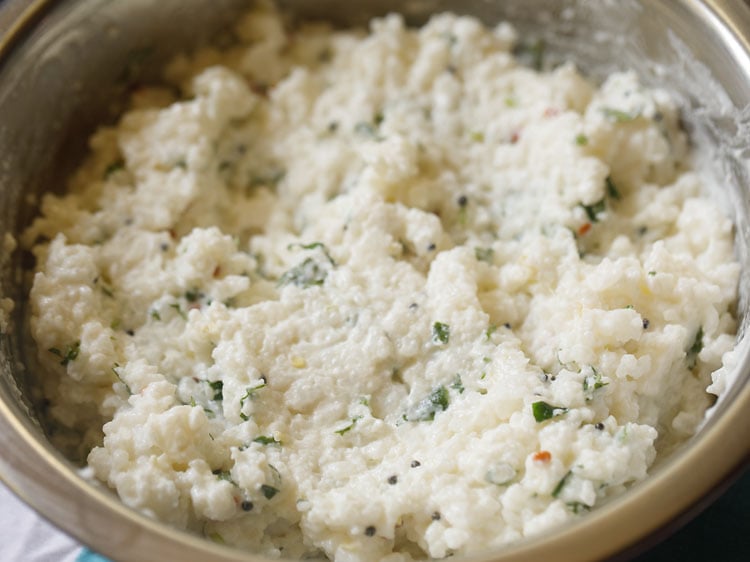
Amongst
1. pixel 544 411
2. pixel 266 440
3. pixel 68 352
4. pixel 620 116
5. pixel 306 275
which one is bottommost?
pixel 68 352

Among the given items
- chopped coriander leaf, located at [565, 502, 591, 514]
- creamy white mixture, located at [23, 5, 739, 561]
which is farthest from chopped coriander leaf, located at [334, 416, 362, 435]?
chopped coriander leaf, located at [565, 502, 591, 514]

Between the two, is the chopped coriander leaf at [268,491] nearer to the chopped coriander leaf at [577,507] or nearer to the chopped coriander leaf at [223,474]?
the chopped coriander leaf at [223,474]

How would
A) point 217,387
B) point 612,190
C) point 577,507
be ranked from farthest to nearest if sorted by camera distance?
point 612,190 → point 217,387 → point 577,507

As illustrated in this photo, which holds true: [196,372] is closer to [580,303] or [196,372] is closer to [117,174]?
[117,174]

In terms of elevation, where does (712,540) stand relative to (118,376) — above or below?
above

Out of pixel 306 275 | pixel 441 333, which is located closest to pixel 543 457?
pixel 441 333

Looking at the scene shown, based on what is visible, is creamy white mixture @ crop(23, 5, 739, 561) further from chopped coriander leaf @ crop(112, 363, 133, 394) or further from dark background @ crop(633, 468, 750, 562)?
dark background @ crop(633, 468, 750, 562)

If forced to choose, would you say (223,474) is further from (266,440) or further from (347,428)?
(347,428)

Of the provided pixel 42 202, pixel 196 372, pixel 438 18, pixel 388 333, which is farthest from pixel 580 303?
pixel 42 202
